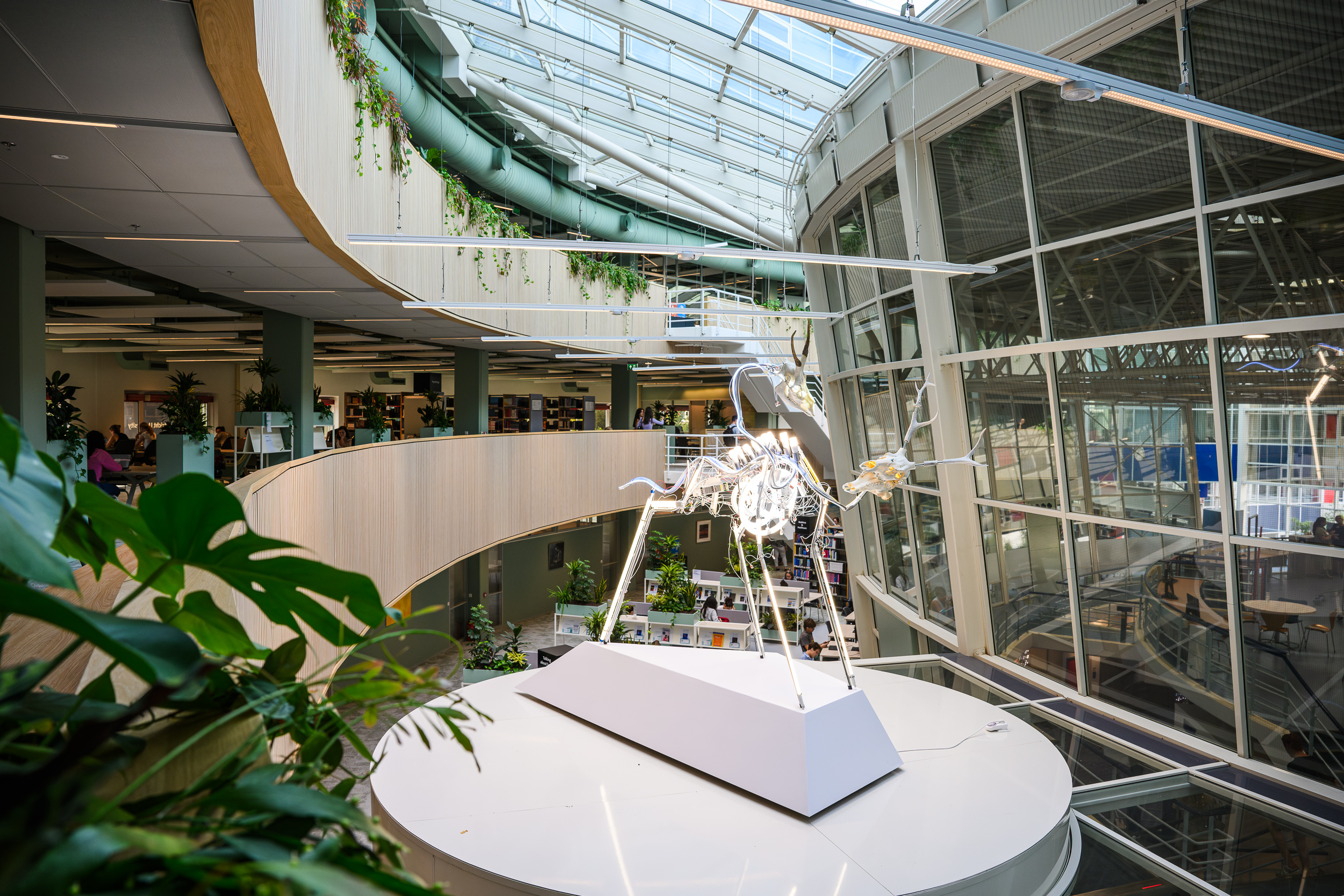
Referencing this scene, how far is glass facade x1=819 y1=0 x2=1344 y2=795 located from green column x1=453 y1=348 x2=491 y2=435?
8662 mm

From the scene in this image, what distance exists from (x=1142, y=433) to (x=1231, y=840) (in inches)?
102

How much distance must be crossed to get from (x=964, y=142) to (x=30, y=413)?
7.62 meters

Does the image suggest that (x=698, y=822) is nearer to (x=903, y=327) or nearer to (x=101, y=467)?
(x=903, y=327)

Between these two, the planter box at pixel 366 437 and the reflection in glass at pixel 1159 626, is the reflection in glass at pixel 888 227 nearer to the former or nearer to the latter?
the reflection in glass at pixel 1159 626

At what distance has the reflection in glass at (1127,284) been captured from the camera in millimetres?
5082

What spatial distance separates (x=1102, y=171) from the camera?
5473mm

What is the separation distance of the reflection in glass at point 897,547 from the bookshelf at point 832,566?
4.39 m

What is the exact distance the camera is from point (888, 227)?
815 cm

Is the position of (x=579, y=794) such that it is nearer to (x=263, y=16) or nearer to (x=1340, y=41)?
(x=263, y=16)

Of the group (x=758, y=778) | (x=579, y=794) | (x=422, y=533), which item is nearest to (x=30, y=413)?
(x=422, y=533)

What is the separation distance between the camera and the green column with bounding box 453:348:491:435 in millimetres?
13891

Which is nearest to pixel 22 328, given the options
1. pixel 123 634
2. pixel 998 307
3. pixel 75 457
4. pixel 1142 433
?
pixel 75 457

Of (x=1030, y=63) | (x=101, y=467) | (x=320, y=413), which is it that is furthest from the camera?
(x=320, y=413)

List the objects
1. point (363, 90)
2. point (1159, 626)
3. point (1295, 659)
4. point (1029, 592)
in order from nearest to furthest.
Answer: point (1295, 659)
point (1159, 626)
point (363, 90)
point (1029, 592)
